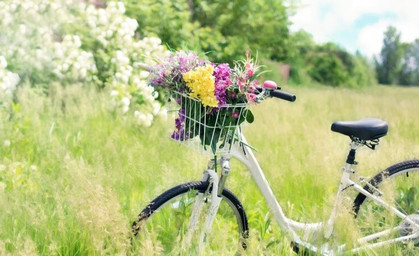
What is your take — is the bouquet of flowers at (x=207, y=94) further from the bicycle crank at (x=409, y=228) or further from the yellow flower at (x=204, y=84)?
the bicycle crank at (x=409, y=228)

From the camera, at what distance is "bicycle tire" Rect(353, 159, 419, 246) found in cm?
320

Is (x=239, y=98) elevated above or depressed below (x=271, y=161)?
above

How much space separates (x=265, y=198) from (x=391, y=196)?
710mm

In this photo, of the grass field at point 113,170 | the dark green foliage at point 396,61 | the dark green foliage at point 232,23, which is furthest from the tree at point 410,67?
the grass field at point 113,170

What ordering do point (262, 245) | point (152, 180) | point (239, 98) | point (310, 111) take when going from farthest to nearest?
1. point (310, 111)
2. point (152, 180)
3. point (262, 245)
4. point (239, 98)

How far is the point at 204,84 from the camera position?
2457 millimetres

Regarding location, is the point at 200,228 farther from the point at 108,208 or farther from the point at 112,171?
the point at 112,171

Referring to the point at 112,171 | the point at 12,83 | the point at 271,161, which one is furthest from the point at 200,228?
the point at 12,83

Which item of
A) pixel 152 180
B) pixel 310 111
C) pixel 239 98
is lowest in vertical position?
pixel 310 111

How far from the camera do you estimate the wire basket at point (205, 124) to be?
8.40 feet

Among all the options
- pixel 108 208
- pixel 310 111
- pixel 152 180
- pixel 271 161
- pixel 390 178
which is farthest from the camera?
pixel 310 111

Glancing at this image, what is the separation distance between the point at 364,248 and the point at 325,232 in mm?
230

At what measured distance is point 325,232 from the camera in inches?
125

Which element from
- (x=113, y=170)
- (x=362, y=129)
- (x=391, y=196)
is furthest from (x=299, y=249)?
(x=113, y=170)
